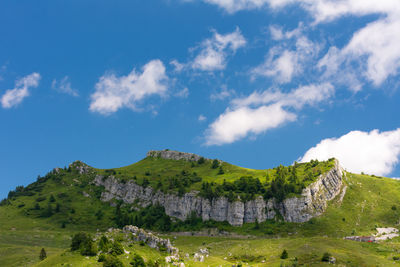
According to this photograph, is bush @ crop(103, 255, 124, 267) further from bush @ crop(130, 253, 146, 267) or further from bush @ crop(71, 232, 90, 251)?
bush @ crop(71, 232, 90, 251)

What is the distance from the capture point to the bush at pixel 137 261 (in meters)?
71.1

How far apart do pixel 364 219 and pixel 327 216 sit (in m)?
20.2

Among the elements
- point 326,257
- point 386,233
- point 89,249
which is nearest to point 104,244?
point 89,249

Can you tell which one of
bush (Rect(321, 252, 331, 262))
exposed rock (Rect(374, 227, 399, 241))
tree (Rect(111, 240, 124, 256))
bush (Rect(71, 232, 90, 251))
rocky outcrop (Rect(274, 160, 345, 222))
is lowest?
bush (Rect(321, 252, 331, 262))

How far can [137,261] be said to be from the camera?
236ft

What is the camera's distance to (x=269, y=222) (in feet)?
609

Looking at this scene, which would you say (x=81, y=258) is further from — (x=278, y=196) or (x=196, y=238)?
(x=278, y=196)

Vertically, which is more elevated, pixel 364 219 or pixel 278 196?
pixel 278 196

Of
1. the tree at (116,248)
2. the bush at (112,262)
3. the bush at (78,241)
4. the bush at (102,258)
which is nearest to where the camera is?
the bush at (112,262)

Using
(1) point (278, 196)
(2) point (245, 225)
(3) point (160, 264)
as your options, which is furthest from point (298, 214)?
(3) point (160, 264)

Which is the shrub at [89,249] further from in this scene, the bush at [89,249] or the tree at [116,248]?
the tree at [116,248]

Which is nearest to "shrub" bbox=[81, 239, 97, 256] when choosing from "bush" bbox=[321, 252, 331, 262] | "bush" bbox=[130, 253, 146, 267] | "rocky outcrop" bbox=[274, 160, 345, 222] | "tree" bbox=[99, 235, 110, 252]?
"tree" bbox=[99, 235, 110, 252]

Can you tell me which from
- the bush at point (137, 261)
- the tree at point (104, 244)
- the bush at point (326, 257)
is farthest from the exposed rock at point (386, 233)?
the tree at point (104, 244)

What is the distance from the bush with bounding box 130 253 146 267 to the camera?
71.1 m
